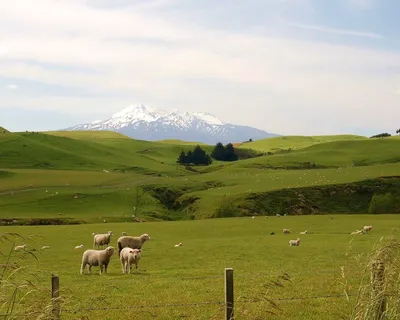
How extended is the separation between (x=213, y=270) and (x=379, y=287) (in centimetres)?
2146

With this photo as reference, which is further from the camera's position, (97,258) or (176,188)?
(176,188)

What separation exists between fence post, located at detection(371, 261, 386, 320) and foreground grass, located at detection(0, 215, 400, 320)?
1.71 ft

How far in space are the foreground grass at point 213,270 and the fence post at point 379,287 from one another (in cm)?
52

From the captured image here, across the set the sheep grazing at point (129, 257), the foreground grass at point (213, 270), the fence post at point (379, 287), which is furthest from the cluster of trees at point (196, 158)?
the fence post at point (379, 287)

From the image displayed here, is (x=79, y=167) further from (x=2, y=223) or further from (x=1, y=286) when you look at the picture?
(x=1, y=286)

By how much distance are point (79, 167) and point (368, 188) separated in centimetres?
9862

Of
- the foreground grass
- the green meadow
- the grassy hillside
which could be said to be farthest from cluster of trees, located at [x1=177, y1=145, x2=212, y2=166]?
the foreground grass

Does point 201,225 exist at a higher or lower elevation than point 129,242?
lower

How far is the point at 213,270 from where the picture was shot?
29625 millimetres

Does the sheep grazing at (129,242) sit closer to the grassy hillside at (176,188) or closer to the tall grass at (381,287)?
the tall grass at (381,287)

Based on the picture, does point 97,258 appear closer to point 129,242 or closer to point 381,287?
point 129,242

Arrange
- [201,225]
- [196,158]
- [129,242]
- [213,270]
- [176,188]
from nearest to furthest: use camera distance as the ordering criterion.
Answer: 1. [213,270]
2. [129,242]
3. [201,225]
4. [176,188]
5. [196,158]

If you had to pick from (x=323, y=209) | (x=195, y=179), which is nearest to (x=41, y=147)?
(x=195, y=179)

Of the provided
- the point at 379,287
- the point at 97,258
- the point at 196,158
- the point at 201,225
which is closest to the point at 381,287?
the point at 379,287
